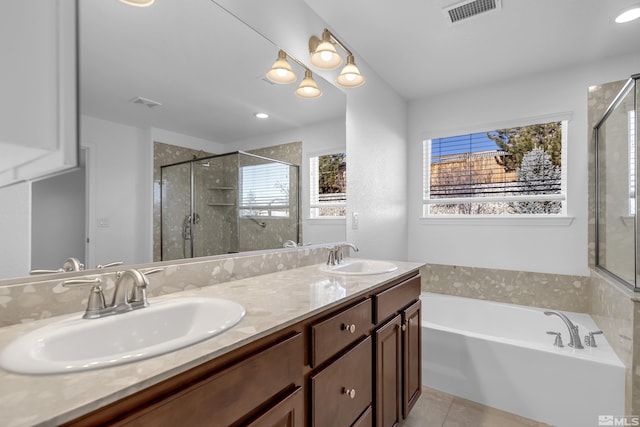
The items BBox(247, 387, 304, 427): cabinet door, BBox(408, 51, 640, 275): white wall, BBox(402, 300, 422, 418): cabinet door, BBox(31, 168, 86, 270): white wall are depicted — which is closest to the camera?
BBox(247, 387, 304, 427): cabinet door

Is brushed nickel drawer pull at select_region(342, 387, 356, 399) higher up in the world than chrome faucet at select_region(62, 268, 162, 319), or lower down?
lower down

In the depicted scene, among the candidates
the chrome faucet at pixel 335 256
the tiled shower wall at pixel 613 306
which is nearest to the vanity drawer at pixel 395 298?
the chrome faucet at pixel 335 256

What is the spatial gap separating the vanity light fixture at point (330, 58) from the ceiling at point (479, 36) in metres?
0.17

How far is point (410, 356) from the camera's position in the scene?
1.80m

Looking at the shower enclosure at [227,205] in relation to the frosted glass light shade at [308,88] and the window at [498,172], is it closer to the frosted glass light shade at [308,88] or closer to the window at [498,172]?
the frosted glass light shade at [308,88]

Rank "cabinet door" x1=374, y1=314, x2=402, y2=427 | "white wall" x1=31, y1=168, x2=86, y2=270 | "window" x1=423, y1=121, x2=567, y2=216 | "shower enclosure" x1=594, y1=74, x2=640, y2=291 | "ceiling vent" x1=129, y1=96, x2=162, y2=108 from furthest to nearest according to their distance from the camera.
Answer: "window" x1=423, y1=121, x2=567, y2=216 < "shower enclosure" x1=594, y1=74, x2=640, y2=291 < "cabinet door" x1=374, y1=314, x2=402, y2=427 < "ceiling vent" x1=129, y1=96, x2=162, y2=108 < "white wall" x1=31, y1=168, x2=86, y2=270

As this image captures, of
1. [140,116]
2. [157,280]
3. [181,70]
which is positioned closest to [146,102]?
[140,116]

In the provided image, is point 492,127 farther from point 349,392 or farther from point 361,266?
point 349,392

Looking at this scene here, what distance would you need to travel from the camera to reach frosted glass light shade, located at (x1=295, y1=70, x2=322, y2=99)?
1.95 meters

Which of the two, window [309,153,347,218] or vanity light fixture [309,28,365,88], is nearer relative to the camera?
vanity light fixture [309,28,365,88]

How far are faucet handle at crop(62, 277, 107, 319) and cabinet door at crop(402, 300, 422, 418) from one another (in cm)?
140

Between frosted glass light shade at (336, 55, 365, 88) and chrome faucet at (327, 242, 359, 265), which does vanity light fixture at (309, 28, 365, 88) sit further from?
chrome faucet at (327, 242, 359, 265)

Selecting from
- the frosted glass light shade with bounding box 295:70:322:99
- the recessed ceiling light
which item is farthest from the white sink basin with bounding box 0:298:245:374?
the recessed ceiling light

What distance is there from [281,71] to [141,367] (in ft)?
5.33
